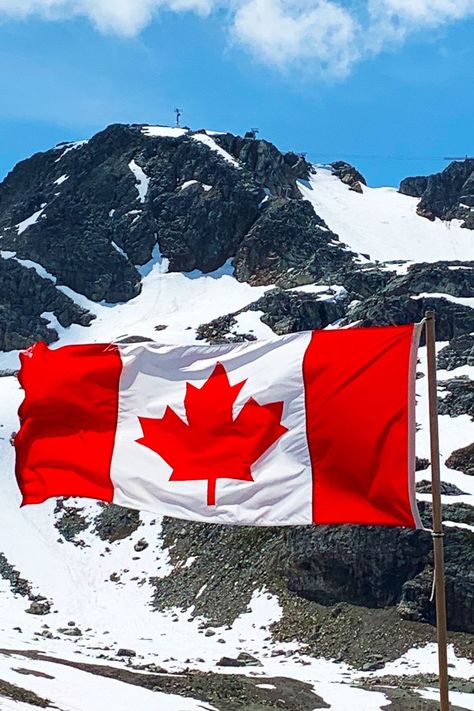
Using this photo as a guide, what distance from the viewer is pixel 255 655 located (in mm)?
45562

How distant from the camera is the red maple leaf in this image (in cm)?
1184

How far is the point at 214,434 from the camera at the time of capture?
1223 centimetres

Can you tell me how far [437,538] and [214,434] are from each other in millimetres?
4078

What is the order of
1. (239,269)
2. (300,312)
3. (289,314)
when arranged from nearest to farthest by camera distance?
(300,312)
(289,314)
(239,269)

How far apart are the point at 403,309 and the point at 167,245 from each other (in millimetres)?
68702

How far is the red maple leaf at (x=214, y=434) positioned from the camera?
38.8 ft

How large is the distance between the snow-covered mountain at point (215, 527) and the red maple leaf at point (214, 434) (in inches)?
642

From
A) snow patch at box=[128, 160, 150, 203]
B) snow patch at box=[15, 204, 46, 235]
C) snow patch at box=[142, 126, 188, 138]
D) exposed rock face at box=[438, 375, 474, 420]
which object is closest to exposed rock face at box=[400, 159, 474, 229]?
snow patch at box=[142, 126, 188, 138]

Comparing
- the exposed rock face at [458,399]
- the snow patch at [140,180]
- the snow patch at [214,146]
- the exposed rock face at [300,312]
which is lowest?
the exposed rock face at [458,399]

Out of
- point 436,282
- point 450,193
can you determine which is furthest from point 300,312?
point 450,193

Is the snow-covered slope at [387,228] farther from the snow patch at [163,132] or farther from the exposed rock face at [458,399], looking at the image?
the exposed rock face at [458,399]

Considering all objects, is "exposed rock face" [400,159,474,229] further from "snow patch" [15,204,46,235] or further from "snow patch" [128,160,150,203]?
"snow patch" [15,204,46,235]

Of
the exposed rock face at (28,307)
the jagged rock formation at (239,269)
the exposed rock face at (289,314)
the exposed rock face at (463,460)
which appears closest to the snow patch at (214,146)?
the jagged rock formation at (239,269)

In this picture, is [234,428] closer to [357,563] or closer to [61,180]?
[357,563]
